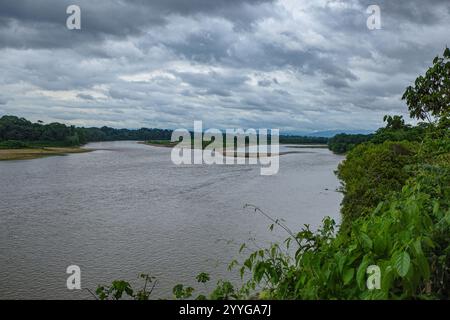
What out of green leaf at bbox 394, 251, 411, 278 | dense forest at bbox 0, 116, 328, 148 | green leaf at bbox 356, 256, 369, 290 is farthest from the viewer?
dense forest at bbox 0, 116, 328, 148

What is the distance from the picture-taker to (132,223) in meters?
19.1

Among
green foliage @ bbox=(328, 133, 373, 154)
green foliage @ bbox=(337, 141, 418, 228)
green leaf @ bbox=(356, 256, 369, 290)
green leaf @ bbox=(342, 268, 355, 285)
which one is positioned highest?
green foliage @ bbox=(328, 133, 373, 154)

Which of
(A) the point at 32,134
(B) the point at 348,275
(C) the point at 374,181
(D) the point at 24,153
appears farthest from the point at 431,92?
(A) the point at 32,134

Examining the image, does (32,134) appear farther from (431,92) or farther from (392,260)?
(392,260)

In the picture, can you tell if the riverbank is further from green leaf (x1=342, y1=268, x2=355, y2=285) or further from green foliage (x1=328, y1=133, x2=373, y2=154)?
green leaf (x1=342, y1=268, x2=355, y2=285)

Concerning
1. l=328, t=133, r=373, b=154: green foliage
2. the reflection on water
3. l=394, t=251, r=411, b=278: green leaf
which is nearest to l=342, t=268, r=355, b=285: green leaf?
l=394, t=251, r=411, b=278: green leaf

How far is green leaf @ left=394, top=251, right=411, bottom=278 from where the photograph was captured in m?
1.74

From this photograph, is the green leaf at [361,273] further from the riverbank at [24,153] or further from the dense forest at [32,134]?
the dense forest at [32,134]

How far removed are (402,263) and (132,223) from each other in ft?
60.1

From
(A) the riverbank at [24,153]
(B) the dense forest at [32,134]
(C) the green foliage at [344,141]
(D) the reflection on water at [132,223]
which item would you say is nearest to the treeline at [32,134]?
(B) the dense forest at [32,134]

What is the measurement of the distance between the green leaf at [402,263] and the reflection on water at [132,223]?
2.43 m

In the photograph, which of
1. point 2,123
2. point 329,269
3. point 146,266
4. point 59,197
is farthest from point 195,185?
point 2,123

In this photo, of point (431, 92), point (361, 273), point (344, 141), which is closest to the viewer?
point (361, 273)

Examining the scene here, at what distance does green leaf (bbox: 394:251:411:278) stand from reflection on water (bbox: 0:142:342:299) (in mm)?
2430
